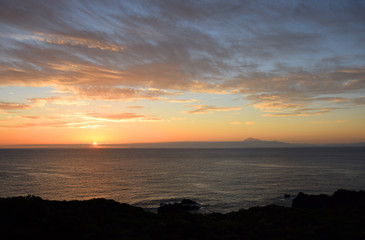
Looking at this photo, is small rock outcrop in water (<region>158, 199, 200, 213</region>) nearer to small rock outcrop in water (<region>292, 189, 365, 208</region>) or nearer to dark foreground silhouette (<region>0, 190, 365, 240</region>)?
dark foreground silhouette (<region>0, 190, 365, 240</region>)

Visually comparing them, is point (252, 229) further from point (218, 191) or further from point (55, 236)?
point (218, 191)

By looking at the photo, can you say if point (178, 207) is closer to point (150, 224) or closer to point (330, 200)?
point (150, 224)

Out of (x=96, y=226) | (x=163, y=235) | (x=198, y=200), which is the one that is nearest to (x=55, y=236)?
(x=96, y=226)

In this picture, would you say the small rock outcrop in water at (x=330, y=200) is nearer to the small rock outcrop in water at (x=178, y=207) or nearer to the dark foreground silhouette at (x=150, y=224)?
the dark foreground silhouette at (x=150, y=224)

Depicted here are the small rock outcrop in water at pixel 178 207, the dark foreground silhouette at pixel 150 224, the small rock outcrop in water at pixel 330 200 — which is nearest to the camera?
the dark foreground silhouette at pixel 150 224

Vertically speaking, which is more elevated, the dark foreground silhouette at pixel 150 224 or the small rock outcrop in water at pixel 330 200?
the dark foreground silhouette at pixel 150 224

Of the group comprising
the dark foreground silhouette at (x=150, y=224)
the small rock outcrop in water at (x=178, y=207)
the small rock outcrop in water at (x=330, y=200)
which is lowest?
the small rock outcrop in water at (x=178, y=207)

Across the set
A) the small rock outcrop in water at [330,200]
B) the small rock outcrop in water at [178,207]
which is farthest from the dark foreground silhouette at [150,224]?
the small rock outcrop in water at [330,200]

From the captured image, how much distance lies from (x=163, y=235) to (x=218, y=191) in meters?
43.8

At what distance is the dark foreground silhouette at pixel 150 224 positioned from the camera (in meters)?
19.2

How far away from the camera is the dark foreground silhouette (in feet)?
63.1

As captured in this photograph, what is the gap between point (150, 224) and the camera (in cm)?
2192

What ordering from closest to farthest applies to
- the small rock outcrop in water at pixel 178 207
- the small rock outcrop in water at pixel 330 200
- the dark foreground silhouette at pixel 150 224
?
the dark foreground silhouette at pixel 150 224
the small rock outcrop in water at pixel 330 200
the small rock outcrop in water at pixel 178 207

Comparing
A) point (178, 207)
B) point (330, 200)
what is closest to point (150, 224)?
point (178, 207)
